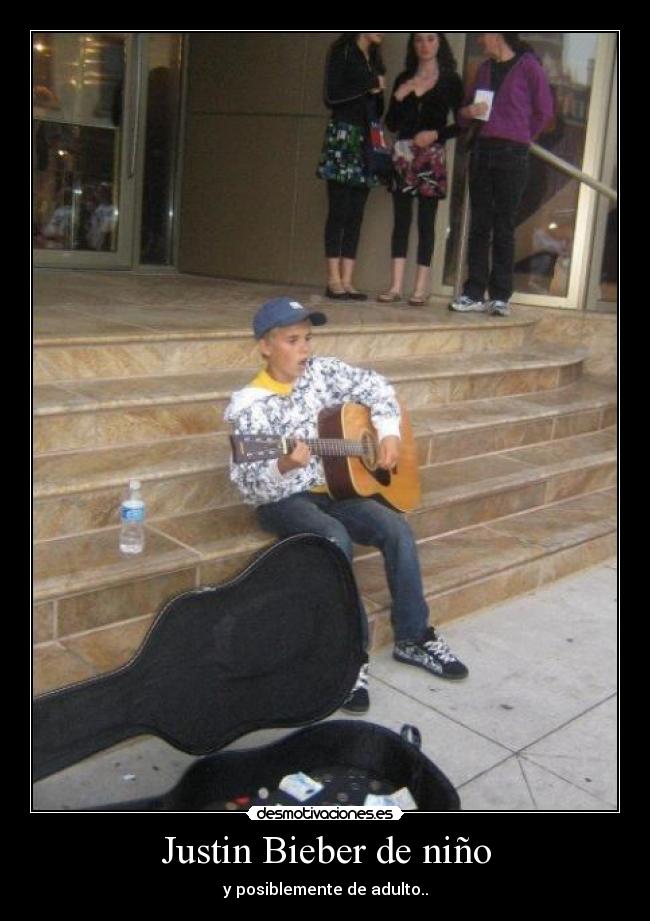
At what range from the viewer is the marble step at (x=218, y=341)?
3.90m

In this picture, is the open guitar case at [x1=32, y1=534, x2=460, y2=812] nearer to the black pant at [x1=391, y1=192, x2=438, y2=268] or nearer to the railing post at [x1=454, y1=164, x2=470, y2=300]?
the black pant at [x1=391, y1=192, x2=438, y2=268]

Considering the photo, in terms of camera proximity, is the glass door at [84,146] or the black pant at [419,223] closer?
the black pant at [419,223]

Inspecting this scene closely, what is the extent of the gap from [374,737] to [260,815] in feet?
1.32

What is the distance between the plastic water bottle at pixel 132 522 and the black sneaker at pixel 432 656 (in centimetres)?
98

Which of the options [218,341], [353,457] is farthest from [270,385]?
[218,341]

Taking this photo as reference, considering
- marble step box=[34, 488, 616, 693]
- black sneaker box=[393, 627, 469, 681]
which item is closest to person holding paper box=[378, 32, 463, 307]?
marble step box=[34, 488, 616, 693]

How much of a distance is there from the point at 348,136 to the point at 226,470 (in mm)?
2950

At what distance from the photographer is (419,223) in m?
6.11

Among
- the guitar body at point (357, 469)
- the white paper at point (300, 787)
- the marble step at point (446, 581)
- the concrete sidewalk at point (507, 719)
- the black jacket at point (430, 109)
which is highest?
the black jacket at point (430, 109)

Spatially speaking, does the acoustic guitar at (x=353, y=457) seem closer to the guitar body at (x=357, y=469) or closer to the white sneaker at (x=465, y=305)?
the guitar body at (x=357, y=469)

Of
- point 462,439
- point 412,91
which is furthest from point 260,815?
point 412,91

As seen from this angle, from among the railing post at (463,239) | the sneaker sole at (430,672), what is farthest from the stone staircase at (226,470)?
the railing post at (463,239)

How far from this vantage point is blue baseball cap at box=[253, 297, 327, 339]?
10.4 ft

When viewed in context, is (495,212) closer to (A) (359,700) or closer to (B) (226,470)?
(B) (226,470)
